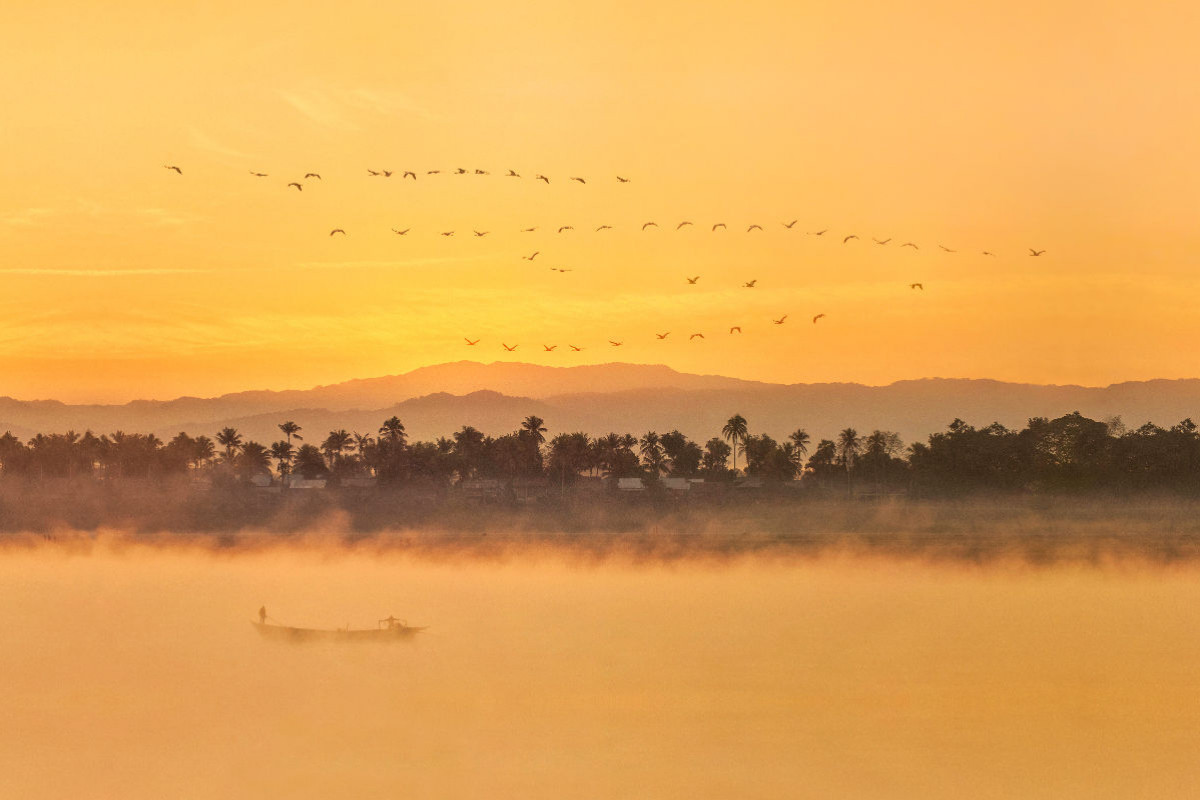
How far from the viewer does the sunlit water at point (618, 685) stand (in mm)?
52875

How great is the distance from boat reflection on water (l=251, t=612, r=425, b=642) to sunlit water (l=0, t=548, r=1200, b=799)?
1.30 m

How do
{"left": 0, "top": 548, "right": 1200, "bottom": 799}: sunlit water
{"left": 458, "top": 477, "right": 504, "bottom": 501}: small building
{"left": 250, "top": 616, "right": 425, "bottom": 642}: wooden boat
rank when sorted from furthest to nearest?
{"left": 458, "top": 477, "right": 504, "bottom": 501}: small building < {"left": 250, "top": 616, "right": 425, "bottom": 642}: wooden boat < {"left": 0, "top": 548, "right": 1200, "bottom": 799}: sunlit water

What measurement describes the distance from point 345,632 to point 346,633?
214mm

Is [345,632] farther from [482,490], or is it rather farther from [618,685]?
[482,490]

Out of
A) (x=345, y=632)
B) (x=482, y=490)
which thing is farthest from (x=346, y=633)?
(x=482, y=490)

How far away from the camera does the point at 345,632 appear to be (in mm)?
85000

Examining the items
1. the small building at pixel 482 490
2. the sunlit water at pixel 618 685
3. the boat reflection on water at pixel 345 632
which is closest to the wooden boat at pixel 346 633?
the boat reflection on water at pixel 345 632

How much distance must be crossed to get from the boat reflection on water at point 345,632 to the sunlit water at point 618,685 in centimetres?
130

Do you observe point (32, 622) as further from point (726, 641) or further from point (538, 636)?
point (726, 641)

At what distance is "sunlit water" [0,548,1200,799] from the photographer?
5288cm

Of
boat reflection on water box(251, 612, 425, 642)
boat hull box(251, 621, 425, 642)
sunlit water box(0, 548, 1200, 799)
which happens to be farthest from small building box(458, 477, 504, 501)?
boat hull box(251, 621, 425, 642)

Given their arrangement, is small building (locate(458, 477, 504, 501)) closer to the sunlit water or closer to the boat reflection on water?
the sunlit water

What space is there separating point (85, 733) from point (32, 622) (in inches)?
1502

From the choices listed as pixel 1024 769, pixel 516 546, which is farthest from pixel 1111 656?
pixel 516 546
